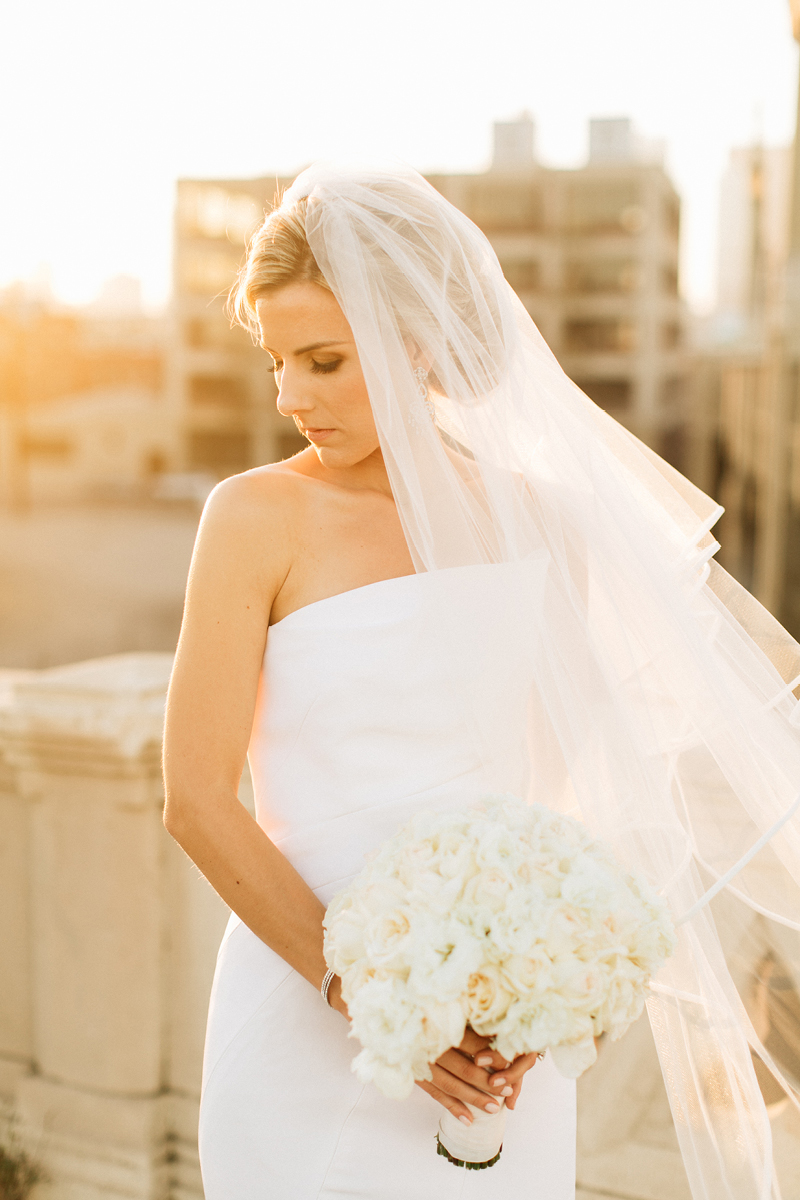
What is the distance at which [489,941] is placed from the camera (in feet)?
3.80

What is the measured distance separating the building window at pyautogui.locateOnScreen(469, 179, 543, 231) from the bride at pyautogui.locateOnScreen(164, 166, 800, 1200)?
198ft

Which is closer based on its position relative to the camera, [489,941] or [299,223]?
[489,941]

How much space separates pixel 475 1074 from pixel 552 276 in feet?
203

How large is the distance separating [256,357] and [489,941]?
60.6 metres

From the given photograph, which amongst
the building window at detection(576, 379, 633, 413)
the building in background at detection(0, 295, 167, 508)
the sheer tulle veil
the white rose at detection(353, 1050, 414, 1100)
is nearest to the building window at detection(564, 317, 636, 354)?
the building window at detection(576, 379, 633, 413)

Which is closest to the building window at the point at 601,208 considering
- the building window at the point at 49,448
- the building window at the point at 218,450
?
the building window at the point at 218,450

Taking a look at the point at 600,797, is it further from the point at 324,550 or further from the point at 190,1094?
the point at 190,1094

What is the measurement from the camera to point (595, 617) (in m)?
1.62

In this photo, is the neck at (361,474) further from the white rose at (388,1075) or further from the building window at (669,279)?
the building window at (669,279)

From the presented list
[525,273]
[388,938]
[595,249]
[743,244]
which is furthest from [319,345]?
[743,244]

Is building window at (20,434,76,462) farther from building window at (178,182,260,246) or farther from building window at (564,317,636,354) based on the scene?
building window at (564,317,636,354)

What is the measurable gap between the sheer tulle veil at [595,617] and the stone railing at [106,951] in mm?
1161

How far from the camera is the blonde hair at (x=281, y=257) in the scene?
1.48 metres

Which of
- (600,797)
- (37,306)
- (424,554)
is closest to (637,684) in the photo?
(600,797)
